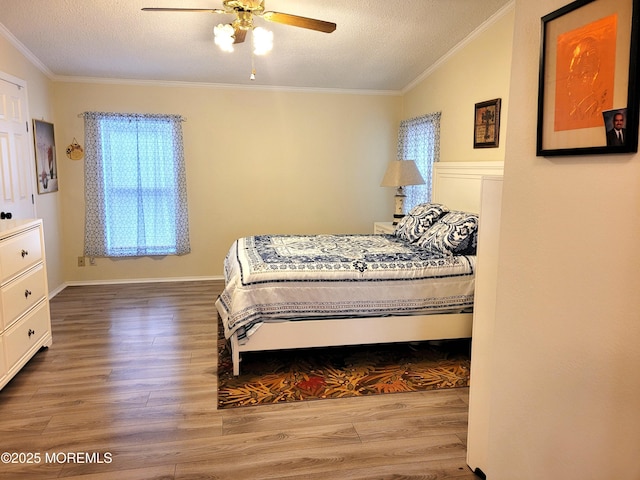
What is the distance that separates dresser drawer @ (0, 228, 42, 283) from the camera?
2.63 meters

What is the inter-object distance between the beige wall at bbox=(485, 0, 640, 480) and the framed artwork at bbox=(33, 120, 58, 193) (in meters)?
4.61

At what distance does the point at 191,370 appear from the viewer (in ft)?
9.91

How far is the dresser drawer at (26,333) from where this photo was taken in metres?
2.69

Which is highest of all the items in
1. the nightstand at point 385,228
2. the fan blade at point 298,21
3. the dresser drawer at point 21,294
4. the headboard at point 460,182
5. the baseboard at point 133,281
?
the fan blade at point 298,21

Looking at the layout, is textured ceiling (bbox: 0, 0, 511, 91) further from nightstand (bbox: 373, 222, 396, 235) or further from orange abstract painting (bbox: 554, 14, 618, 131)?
orange abstract painting (bbox: 554, 14, 618, 131)

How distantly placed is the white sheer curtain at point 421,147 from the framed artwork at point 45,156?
13.2 feet

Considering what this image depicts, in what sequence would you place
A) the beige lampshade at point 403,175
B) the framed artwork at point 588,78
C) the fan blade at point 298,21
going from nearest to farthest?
the framed artwork at point 588,78 < the fan blade at point 298,21 < the beige lampshade at point 403,175

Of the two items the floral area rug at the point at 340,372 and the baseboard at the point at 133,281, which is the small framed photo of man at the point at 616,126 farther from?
the baseboard at the point at 133,281

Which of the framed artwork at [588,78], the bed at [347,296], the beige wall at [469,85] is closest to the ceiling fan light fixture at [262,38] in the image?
the bed at [347,296]

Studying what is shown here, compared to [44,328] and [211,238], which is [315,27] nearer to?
[44,328]

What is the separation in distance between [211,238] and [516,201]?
4660 mm

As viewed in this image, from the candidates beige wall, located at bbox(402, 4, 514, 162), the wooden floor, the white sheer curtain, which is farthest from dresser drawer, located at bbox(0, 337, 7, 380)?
the white sheer curtain

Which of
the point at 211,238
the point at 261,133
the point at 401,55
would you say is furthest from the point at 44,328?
the point at 401,55

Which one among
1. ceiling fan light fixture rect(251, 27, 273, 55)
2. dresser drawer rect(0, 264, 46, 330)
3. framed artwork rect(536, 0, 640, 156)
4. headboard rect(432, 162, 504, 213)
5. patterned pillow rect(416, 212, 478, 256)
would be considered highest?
ceiling fan light fixture rect(251, 27, 273, 55)
